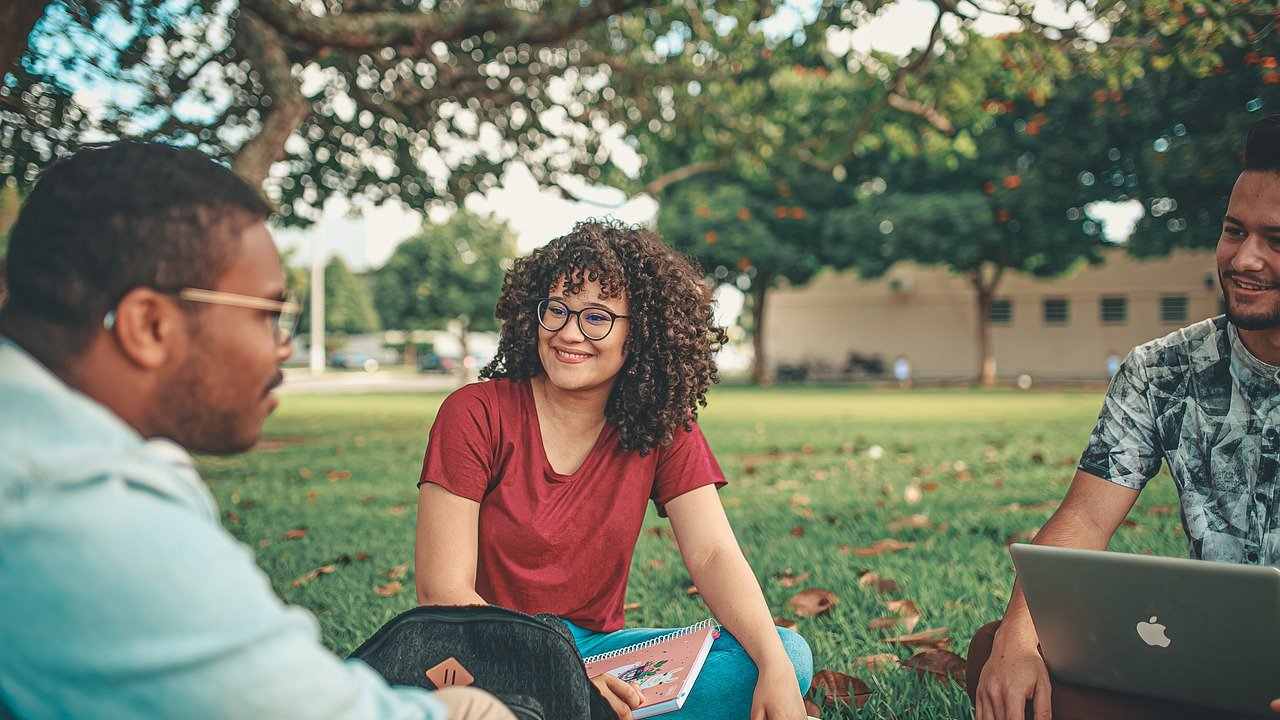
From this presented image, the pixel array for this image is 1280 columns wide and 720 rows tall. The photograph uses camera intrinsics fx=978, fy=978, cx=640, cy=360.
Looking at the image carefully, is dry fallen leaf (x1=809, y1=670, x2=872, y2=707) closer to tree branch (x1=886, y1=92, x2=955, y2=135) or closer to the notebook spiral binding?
the notebook spiral binding

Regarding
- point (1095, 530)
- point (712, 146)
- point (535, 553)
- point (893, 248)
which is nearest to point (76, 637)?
point (535, 553)

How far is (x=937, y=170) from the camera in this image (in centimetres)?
2903

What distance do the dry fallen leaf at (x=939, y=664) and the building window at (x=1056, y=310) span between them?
3582cm

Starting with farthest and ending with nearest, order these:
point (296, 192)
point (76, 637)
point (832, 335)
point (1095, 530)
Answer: point (832, 335)
point (296, 192)
point (1095, 530)
point (76, 637)

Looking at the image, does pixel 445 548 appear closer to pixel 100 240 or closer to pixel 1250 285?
pixel 100 240

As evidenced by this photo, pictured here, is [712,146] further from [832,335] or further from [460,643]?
[832,335]

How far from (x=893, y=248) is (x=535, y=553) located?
27.3 metres

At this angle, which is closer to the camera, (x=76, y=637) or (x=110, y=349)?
(x=76, y=637)

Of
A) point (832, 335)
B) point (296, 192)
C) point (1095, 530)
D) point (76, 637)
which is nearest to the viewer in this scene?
point (76, 637)

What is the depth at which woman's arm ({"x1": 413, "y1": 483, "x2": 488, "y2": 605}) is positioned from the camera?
2426 mm

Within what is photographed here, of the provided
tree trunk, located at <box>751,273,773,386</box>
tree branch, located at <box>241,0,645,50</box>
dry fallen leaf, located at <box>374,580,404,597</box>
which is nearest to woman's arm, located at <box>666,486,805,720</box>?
dry fallen leaf, located at <box>374,580,404,597</box>

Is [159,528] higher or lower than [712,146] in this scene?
lower

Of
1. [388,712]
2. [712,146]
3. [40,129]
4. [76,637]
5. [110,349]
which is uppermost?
[712,146]

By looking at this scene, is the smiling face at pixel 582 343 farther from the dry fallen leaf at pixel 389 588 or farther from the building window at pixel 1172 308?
the building window at pixel 1172 308
